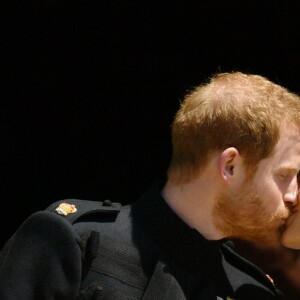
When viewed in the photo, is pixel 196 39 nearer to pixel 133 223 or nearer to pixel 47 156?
pixel 47 156

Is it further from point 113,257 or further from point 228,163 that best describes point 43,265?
point 228,163

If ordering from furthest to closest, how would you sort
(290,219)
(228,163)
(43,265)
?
1. (290,219)
2. (228,163)
3. (43,265)

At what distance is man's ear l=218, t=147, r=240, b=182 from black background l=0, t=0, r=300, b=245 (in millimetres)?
1011

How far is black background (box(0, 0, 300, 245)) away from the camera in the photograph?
2484 millimetres

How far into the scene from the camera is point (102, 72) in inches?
99.9

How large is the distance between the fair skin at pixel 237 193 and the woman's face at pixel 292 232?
129mm

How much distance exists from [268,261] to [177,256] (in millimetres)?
478

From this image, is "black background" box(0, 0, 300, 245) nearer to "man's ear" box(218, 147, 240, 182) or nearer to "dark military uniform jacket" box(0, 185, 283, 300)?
"dark military uniform jacket" box(0, 185, 283, 300)

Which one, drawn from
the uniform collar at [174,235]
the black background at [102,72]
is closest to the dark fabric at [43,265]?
the uniform collar at [174,235]

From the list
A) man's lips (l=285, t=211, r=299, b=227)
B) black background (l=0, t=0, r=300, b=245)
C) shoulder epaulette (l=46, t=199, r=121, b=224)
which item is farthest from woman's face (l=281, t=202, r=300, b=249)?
black background (l=0, t=0, r=300, b=245)

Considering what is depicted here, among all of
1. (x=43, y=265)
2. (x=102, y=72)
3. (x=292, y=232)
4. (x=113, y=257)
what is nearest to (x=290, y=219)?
(x=292, y=232)

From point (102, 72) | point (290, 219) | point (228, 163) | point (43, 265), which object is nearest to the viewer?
point (43, 265)

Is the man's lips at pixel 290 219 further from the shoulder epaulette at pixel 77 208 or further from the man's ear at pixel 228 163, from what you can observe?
the shoulder epaulette at pixel 77 208

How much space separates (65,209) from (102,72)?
103 cm
